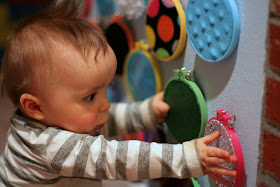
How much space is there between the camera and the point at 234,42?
1.56 feet

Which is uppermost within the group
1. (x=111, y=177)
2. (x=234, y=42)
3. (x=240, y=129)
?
(x=234, y=42)

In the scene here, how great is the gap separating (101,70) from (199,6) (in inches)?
7.4

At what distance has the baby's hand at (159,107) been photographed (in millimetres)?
710

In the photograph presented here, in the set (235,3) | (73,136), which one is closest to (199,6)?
(235,3)

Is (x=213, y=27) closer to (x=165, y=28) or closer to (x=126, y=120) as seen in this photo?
(x=165, y=28)

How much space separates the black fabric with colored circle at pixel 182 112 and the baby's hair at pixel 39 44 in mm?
161

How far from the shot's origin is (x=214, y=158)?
489 mm

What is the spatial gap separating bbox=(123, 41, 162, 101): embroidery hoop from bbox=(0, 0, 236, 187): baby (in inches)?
6.7

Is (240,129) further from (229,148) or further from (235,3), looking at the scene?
(235,3)

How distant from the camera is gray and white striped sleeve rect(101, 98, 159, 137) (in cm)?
77

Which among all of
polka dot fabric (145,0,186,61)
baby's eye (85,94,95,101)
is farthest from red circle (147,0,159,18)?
baby's eye (85,94,95,101)

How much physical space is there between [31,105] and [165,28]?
11.3 inches

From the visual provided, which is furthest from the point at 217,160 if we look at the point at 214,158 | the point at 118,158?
the point at 118,158

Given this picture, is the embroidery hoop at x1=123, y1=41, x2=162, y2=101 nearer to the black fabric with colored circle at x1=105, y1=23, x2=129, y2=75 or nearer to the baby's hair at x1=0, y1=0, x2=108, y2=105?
the black fabric with colored circle at x1=105, y1=23, x2=129, y2=75
